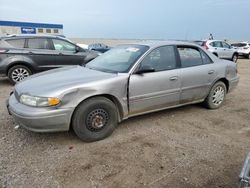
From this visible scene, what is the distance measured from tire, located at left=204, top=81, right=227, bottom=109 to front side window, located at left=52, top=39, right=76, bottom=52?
5047mm

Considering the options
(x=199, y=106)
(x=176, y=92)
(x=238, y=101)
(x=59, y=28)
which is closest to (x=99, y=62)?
(x=176, y=92)

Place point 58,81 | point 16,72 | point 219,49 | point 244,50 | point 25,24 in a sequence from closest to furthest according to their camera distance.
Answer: point 58,81
point 16,72
point 219,49
point 244,50
point 25,24

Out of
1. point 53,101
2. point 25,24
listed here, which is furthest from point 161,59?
point 25,24

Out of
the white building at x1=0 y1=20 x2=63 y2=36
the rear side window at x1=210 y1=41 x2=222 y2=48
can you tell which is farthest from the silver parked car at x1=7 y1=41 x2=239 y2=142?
the white building at x1=0 y1=20 x2=63 y2=36

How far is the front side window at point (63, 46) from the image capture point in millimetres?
7781

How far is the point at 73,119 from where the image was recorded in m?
3.31

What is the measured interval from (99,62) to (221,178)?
9.25 ft

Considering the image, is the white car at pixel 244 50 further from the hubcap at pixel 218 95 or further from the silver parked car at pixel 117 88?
the silver parked car at pixel 117 88

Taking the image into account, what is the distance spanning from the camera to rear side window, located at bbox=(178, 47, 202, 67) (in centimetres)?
445

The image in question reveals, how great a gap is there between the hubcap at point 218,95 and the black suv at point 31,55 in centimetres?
408

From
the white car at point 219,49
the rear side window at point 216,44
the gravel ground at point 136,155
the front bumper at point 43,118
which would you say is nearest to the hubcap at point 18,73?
the gravel ground at point 136,155

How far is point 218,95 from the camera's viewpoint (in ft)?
16.5

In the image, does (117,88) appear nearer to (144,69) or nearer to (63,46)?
(144,69)

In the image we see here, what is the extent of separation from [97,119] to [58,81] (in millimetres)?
814
